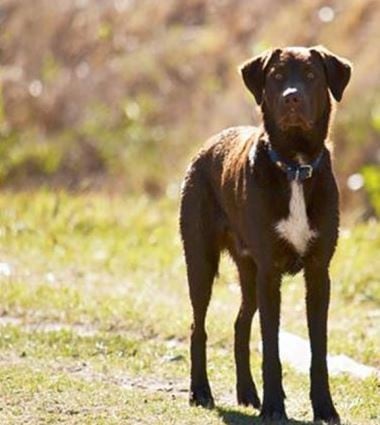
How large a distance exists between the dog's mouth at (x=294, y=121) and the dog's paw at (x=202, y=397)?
65.6 inches

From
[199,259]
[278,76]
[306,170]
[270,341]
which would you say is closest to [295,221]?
[306,170]

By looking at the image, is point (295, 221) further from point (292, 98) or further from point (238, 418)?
point (238, 418)

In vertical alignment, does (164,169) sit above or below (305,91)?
below

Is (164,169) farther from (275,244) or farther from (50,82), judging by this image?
(275,244)

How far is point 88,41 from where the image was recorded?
2491 centimetres

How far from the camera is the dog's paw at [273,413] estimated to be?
7.54 m

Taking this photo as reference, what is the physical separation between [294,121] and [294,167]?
0.30 m

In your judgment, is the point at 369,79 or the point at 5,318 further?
the point at 369,79

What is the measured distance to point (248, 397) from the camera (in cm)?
827

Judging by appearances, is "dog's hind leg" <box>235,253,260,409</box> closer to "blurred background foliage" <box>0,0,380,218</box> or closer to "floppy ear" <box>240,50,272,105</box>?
"floppy ear" <box>240,50,272,105</box>

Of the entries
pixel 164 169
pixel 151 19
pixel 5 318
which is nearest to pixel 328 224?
pixel 5 318

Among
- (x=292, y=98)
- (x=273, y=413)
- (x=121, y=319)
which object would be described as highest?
(x=292, y=98)

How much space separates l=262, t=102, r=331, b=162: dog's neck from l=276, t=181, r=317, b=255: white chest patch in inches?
6.9

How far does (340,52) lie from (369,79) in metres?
1.78
